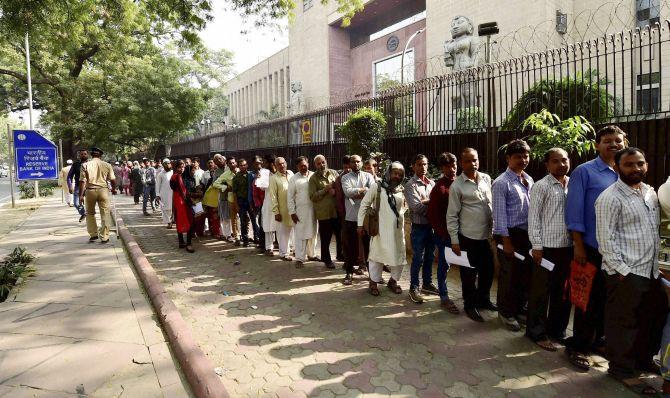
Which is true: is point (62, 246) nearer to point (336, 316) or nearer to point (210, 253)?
point (210, 253)

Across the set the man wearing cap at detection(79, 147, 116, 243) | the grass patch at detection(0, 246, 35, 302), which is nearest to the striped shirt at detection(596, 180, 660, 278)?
the grass patch at detection(0, 246, 35, 302)

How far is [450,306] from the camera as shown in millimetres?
4777

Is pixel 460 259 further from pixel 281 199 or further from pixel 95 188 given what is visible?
pixel 95 188

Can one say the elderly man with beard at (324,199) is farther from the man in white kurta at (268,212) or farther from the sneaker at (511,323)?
the sneaker at (511,323)

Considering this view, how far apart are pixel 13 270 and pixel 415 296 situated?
17.8 feet

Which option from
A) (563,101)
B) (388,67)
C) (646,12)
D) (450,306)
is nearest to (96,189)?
(450,306)

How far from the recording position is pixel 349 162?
610cm

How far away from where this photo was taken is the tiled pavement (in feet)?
10.8

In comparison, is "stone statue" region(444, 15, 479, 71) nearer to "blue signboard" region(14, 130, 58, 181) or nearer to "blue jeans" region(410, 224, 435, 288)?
"blue jeans" region(410, 224, 435, 288)

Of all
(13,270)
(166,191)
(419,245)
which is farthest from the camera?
(166,191)

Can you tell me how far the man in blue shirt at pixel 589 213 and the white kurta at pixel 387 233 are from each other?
6.66 feet

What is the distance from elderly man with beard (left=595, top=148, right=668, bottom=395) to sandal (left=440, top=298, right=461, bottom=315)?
1650mm

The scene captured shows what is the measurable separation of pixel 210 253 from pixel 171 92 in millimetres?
17751

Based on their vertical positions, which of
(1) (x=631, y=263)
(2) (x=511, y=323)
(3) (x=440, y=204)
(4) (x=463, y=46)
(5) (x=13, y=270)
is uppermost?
(4) (x=463, y=46)
